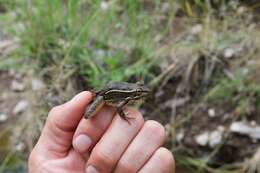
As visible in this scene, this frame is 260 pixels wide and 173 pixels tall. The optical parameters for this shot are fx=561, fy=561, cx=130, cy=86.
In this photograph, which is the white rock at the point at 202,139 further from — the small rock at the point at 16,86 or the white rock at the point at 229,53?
the small rock at the point at 16,86

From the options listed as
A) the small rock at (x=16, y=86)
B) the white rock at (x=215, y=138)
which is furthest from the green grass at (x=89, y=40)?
the white rock at (x=215, y=138)

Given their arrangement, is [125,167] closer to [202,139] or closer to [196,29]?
[202,139]

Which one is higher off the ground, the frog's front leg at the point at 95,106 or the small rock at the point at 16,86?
the frog's front leg at the point at 95,106

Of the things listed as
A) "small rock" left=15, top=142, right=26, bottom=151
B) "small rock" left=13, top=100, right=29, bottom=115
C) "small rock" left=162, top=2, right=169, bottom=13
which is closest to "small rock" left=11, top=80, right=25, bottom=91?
"small rock" left=13, top=100, right=29, bottom=115

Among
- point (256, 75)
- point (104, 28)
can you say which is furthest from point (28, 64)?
point (256, 75)

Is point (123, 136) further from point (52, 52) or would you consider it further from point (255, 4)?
point (255, 4)

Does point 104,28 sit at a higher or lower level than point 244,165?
higher

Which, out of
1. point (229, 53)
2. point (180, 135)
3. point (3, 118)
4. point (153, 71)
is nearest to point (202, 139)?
point (180, 135)

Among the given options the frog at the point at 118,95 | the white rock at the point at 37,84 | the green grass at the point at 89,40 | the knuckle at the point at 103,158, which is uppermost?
the frog at the point at 118,95
